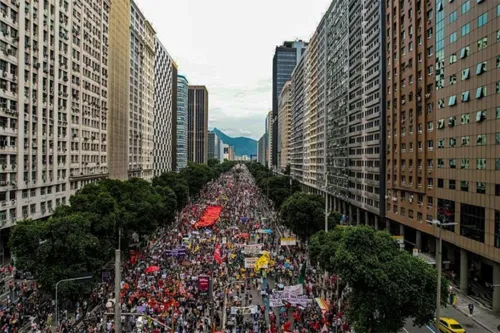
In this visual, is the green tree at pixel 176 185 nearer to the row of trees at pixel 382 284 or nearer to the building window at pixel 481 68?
the building window at pixel 481 68

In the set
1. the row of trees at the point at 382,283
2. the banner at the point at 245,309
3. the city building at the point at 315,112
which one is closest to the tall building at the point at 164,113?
the city building at the point at 315,112

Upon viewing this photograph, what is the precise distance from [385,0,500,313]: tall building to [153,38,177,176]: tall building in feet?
319

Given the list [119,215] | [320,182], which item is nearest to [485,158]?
[119,215]

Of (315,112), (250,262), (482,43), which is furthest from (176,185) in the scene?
(482,43)

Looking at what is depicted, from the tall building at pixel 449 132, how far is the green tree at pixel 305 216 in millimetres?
12969

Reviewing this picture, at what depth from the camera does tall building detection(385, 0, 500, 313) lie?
43.3 metres

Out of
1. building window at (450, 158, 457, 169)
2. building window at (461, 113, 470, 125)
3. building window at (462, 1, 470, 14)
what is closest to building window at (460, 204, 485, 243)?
building window at (450, 158, 457, 169)

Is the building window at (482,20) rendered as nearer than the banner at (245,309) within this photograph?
No

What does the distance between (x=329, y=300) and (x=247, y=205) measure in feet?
271

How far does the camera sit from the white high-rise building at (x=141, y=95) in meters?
119

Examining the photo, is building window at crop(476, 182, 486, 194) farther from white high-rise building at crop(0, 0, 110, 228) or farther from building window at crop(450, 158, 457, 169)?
white high-rise building at crop(0, 0, 110, 228)

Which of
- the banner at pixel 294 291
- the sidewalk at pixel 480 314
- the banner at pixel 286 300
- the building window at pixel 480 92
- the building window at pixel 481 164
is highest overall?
the building window at pixel 480 92

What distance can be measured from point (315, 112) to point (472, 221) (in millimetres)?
94925

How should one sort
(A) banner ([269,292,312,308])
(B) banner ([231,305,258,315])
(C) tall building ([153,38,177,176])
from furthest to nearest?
(C) tall building ([153,38,177,176]), (A) banner ([269,292,312,308]), (B) banner ([231,305,258,315])
